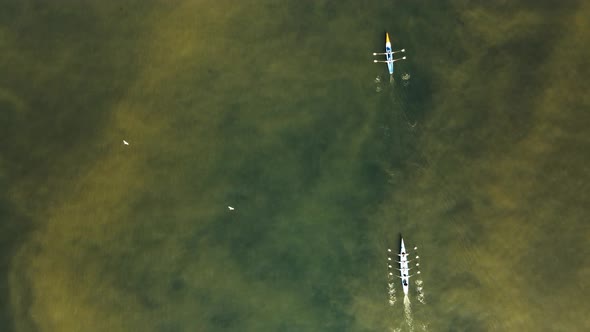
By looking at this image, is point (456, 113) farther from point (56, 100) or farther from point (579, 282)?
point (56, 100)

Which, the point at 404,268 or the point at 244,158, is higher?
the point at 404,268

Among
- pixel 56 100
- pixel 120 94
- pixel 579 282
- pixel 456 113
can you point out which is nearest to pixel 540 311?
pixel 579 282

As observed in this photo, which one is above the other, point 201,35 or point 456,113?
point 456,113

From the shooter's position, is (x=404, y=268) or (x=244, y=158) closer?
(x=404, y=268)

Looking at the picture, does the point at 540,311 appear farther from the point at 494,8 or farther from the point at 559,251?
the point at 494,8

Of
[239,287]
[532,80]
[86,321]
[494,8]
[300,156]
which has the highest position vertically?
[494,8]

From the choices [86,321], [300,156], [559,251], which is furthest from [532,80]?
[86,321]
